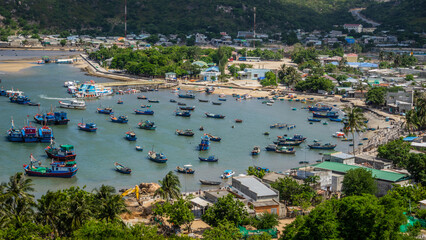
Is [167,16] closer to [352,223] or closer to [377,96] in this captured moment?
[377,96]

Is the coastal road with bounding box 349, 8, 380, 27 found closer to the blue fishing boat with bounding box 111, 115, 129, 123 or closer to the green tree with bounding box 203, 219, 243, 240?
the blue fishing boat with bounding box 111, 115, 129, 123

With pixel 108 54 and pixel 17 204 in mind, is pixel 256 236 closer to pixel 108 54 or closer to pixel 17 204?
pixel 17 204

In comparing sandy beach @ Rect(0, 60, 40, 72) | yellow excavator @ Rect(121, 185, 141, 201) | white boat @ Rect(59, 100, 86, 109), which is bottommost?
yellow excavator @ Rect(121, 185, 141, 201)

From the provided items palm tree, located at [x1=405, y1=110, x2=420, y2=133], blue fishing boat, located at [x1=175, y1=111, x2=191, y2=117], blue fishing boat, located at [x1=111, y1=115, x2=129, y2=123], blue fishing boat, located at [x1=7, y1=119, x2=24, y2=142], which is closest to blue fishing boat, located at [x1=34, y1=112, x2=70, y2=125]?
blue fishing boat, located at [x1=111, y1=115, x2=129, y2=123]

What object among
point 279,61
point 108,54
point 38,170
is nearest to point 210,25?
point 279,61

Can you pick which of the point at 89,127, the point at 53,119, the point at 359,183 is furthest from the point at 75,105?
the point at 359,183

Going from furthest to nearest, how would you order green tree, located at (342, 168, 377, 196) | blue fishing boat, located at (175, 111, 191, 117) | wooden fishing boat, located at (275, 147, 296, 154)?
blue fishing boat, located at (175, 111, 191, 117) → wooden fishing boat, located at (275, 147, 296, 154) → green tree, located at (342, 168, 377, 196)
